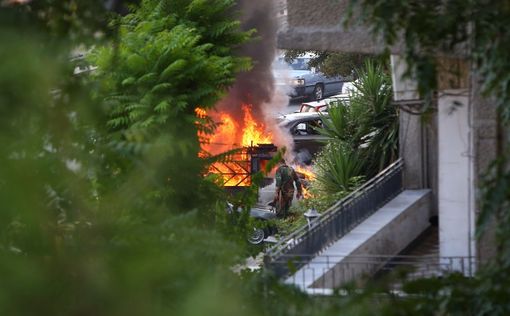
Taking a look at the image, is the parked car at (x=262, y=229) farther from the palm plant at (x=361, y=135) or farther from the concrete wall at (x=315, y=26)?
the concrete wall at (x=315, y=26)

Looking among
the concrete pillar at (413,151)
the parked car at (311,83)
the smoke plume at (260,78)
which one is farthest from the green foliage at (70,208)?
the parked car at (311,83)

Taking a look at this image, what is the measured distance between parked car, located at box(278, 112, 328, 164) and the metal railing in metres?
12.6

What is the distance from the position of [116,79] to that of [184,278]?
35.9 ft

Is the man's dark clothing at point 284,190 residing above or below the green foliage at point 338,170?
below

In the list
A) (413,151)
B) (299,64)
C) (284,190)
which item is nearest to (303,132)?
(284,190)

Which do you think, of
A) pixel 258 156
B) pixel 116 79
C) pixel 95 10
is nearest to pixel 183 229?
pixel 95 10

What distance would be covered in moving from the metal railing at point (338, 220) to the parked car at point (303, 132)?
12.6 m

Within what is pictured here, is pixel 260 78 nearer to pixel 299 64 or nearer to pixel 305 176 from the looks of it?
pixel 305 176

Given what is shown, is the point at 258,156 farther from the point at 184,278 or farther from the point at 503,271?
the point at 184,278

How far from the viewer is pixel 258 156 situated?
22.3 meters

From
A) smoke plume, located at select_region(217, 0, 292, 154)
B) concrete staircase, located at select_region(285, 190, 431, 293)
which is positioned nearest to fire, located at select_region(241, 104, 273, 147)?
smoke plume, located at select_region(217, 0, 292, 154)

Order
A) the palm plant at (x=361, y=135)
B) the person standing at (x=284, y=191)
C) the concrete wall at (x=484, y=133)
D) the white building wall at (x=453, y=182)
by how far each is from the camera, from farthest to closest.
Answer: the person standing at (x=284, y=191) → the palm plant at (x=361, y=135) → the white building wall at (x=453, y=182) → the concrete wall at (x=484, y=133)

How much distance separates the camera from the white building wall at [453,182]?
10695mm

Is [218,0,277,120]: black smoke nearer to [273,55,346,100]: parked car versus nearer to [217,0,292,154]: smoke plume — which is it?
[217,0,292,154]: smoke plume
